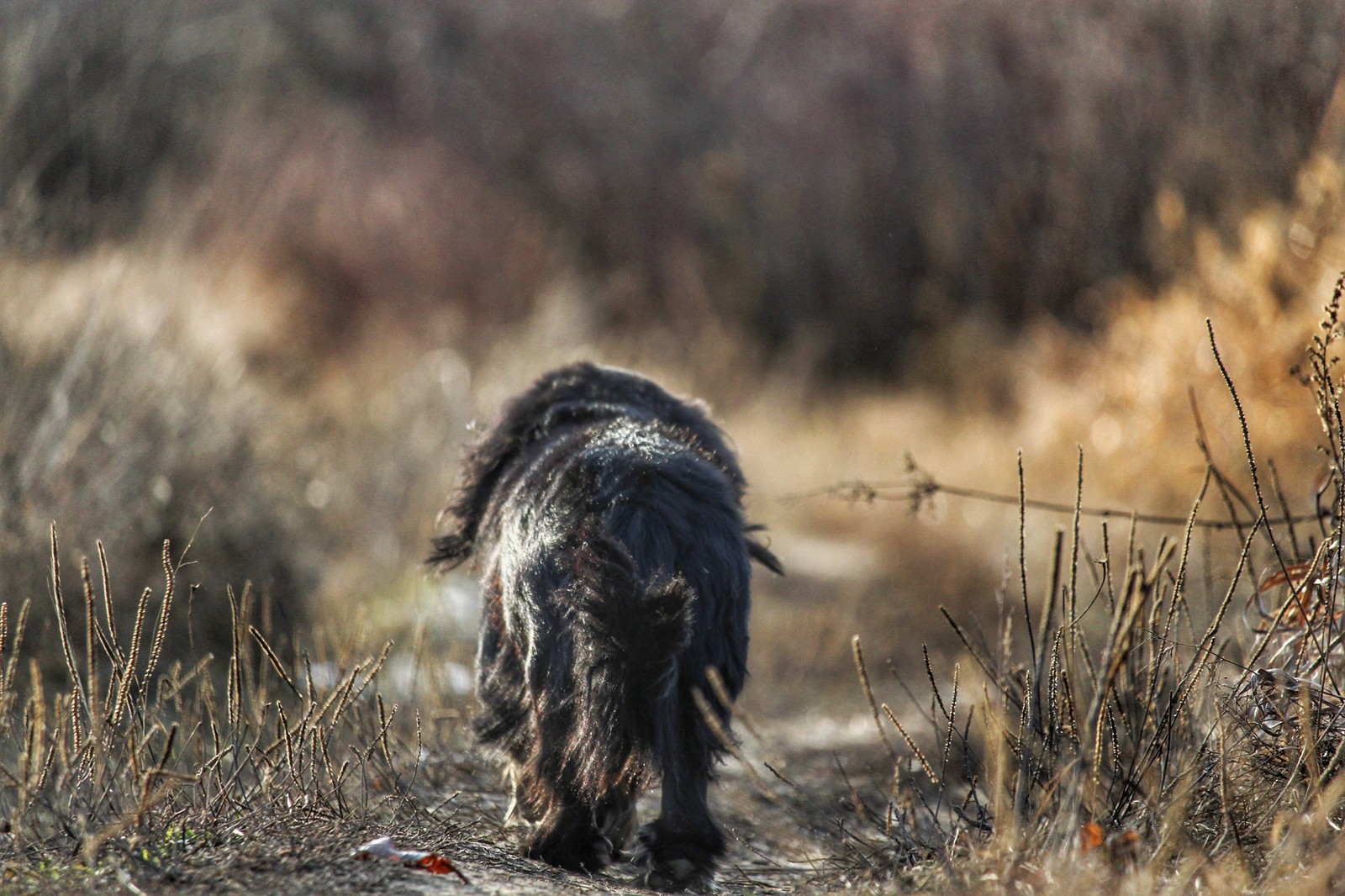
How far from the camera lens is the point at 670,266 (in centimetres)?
1934

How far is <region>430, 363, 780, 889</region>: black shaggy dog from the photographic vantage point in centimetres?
357

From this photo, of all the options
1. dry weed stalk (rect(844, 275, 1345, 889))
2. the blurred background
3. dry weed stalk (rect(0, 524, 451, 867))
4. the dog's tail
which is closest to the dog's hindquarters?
the dog's tail

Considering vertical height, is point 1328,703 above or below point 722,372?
below

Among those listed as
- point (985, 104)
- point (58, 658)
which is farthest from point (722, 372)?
point (58, 658)

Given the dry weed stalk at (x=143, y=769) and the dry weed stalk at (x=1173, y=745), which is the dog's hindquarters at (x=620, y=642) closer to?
the dry weed stalk at (x=143, y=769)

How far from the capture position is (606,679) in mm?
3559

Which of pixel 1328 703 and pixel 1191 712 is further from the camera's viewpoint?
pixel 1328 703

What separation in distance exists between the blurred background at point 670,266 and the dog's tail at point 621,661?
1.14 metres

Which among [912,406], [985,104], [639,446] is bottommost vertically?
[639,446]

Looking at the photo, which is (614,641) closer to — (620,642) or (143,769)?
(620,642)

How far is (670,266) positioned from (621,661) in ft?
52.9

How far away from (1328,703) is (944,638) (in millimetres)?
5135

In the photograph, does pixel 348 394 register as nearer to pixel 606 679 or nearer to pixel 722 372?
pixel 722 372

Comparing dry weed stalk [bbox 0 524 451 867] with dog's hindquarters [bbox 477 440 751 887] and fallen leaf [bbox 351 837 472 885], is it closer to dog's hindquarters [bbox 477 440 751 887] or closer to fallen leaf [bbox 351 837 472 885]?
fallen leaf [bbox 351 837 472 885]
